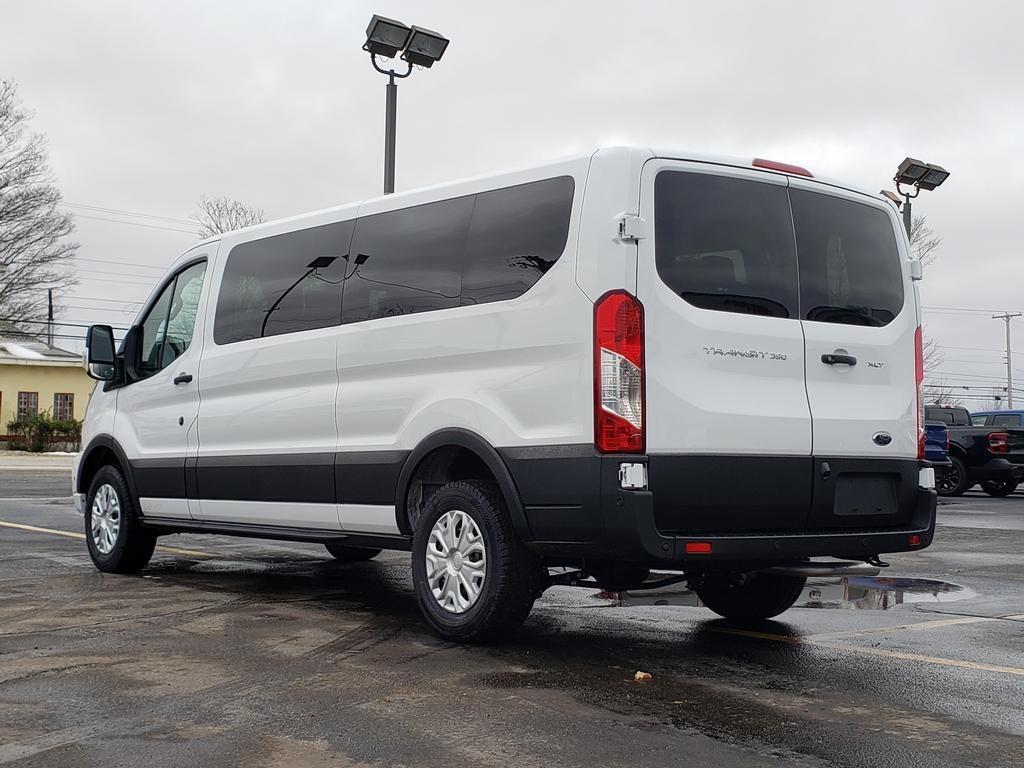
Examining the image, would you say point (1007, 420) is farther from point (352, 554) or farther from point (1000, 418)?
point (352, 554)

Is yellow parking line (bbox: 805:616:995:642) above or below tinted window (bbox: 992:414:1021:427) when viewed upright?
below

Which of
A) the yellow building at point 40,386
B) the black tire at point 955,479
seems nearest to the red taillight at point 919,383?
the black tire at point 955,479

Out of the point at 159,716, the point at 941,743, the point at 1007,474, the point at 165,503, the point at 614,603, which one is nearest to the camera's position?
the point at 941,743

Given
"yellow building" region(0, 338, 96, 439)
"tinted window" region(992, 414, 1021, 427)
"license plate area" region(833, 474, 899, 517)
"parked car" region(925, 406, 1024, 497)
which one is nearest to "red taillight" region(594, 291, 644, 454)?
"license plate area" region(833, 474, 899, 517)

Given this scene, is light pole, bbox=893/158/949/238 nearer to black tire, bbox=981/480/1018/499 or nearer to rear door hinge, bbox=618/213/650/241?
black tire, bbox=981/480/1018/499

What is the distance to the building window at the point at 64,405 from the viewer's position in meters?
47.5

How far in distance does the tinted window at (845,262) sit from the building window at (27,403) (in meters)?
44.6

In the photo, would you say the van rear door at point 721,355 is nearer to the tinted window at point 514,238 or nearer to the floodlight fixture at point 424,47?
the tinted window at point 514,238

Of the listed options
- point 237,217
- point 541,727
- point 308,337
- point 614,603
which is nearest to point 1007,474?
point 614,603

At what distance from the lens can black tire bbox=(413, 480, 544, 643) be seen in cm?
572

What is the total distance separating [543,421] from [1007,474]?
60.4ft

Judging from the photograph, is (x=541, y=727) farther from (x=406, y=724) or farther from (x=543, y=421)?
(x=543, y=421)

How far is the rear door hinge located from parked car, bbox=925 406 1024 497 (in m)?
18.0

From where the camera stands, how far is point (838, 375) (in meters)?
5.88
